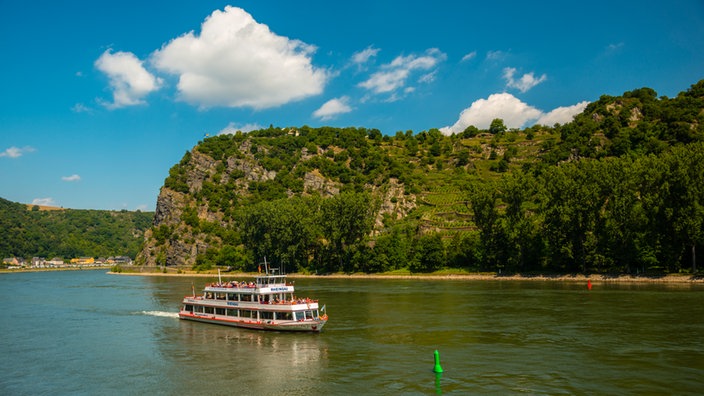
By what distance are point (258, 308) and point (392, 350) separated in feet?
64.0

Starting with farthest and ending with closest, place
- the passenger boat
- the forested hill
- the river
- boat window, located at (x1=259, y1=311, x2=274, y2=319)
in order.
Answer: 1. the forested hill
2. boat window, located at (x1=259, y1=311, x2=274, y2=319)
3. the passenger boat
4. the river

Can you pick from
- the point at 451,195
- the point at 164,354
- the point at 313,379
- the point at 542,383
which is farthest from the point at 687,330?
the point at 451,195

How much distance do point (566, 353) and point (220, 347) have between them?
31.1 m

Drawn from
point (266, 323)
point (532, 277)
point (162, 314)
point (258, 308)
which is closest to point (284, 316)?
point (266, 323)

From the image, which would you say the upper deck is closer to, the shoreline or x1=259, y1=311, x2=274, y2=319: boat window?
x1=259, y1=311, x2=274, y2=319: boat window

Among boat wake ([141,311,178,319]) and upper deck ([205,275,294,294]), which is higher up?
upper deck ([205,275,294,294])

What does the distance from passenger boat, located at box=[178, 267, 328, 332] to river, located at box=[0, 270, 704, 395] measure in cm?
144

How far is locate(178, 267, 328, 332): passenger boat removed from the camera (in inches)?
2064

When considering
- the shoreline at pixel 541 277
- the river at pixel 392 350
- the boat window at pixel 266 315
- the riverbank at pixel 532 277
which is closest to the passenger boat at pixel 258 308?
the boat window at pixel 266 315

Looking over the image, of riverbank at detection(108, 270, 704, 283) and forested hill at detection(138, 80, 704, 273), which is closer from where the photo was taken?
riverbank at detection(108, 270, 704, 283)

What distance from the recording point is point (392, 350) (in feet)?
138

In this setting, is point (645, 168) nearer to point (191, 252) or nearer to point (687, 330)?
point (687, 330)

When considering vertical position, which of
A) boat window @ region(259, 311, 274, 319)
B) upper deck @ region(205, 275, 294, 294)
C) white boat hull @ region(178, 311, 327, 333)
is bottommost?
white boat hull @ region(178, 311, 327, 333)

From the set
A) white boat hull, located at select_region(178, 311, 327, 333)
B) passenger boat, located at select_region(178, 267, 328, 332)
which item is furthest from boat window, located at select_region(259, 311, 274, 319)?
white boat hull, located at select_region(178, 311, 327, 333)
